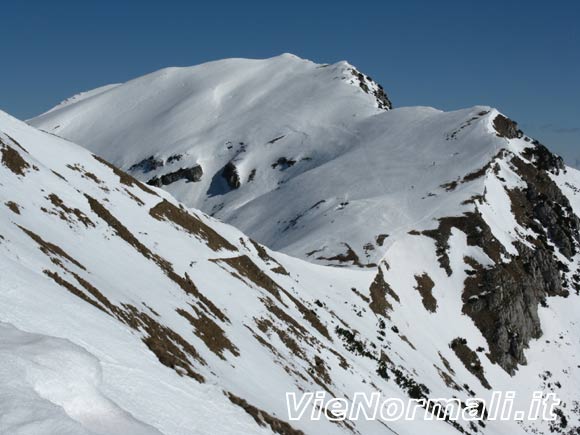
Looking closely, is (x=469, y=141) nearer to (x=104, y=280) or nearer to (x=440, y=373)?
(x=440, y=373)

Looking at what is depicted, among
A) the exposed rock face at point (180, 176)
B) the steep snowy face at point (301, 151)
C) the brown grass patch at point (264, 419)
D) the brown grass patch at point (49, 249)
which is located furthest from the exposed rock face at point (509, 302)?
the exposed rock face at point (180, 176)

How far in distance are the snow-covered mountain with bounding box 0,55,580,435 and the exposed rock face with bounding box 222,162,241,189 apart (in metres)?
0.69

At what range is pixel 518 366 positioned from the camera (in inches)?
3034

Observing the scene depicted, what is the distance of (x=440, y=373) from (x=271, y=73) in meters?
148

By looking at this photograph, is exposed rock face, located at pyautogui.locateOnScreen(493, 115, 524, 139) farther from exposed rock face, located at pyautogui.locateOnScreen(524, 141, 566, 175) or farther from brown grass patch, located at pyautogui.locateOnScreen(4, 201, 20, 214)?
brown grass patch, located at pyautogui.locateOnScreen(4, 201, 20, 214)

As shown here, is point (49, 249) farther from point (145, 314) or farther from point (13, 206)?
point (13, 206)

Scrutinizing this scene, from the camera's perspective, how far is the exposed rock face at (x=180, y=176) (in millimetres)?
144750

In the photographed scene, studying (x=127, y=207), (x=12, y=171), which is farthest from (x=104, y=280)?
(x=127, y=207)

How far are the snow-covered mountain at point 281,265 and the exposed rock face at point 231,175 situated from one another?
69cm

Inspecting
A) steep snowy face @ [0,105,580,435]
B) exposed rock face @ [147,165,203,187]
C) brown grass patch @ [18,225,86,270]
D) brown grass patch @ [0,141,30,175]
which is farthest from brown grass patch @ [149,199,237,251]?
exposed rock face @ [147,165,203,187]

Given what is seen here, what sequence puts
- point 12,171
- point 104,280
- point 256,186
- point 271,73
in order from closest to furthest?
point 104,280, point 12,171, point 256,186, point 271,73

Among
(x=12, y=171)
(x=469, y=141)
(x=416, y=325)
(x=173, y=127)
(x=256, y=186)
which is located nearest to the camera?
(x=12, y=171)

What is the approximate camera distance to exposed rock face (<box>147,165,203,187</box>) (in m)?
145

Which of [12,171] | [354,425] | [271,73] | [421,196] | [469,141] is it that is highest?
[271,73]
